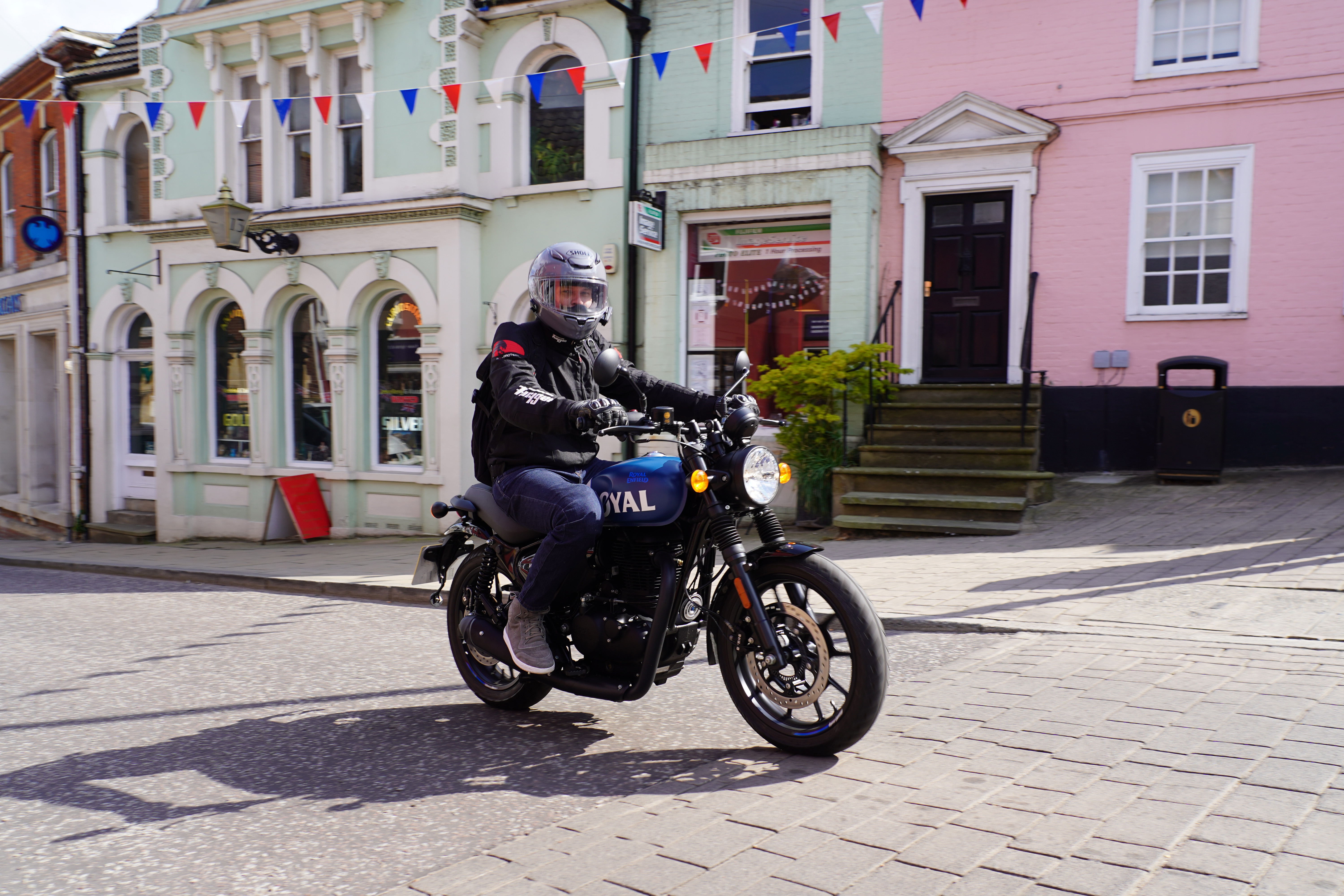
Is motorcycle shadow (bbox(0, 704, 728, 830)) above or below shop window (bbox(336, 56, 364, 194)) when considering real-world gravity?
below

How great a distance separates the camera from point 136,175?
16906mm

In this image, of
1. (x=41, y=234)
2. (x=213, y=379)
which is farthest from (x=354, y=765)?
(x=41, y=234)

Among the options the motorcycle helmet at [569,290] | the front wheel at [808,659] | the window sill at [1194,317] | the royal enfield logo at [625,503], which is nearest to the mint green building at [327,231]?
the window sill at [1194,317]

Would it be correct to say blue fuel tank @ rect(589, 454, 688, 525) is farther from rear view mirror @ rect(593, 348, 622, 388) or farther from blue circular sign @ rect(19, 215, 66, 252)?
blue circular sign @ rect(19, 215, 66, 252)

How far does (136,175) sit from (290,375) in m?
4.83

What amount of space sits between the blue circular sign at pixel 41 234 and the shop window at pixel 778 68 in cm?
1167

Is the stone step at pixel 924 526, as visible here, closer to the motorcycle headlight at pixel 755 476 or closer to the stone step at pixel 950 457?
the stone step at pixel 950 457

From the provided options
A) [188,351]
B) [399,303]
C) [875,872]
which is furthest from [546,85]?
[875,872]

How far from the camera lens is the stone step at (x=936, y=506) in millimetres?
9773

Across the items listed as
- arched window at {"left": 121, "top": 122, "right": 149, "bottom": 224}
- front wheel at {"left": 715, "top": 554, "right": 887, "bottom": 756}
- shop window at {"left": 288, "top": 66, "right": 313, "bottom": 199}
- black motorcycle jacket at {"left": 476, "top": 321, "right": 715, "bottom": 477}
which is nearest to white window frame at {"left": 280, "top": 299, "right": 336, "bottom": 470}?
shop window at {"left": 288, "top": 66, "right": 313, "bottom": 199}

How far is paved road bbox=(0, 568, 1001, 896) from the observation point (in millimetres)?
3049

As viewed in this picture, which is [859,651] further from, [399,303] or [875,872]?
[399,303]

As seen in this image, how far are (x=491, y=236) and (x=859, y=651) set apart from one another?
11.3 meters

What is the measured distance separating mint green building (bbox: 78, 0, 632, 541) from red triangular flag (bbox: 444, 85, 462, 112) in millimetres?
564
